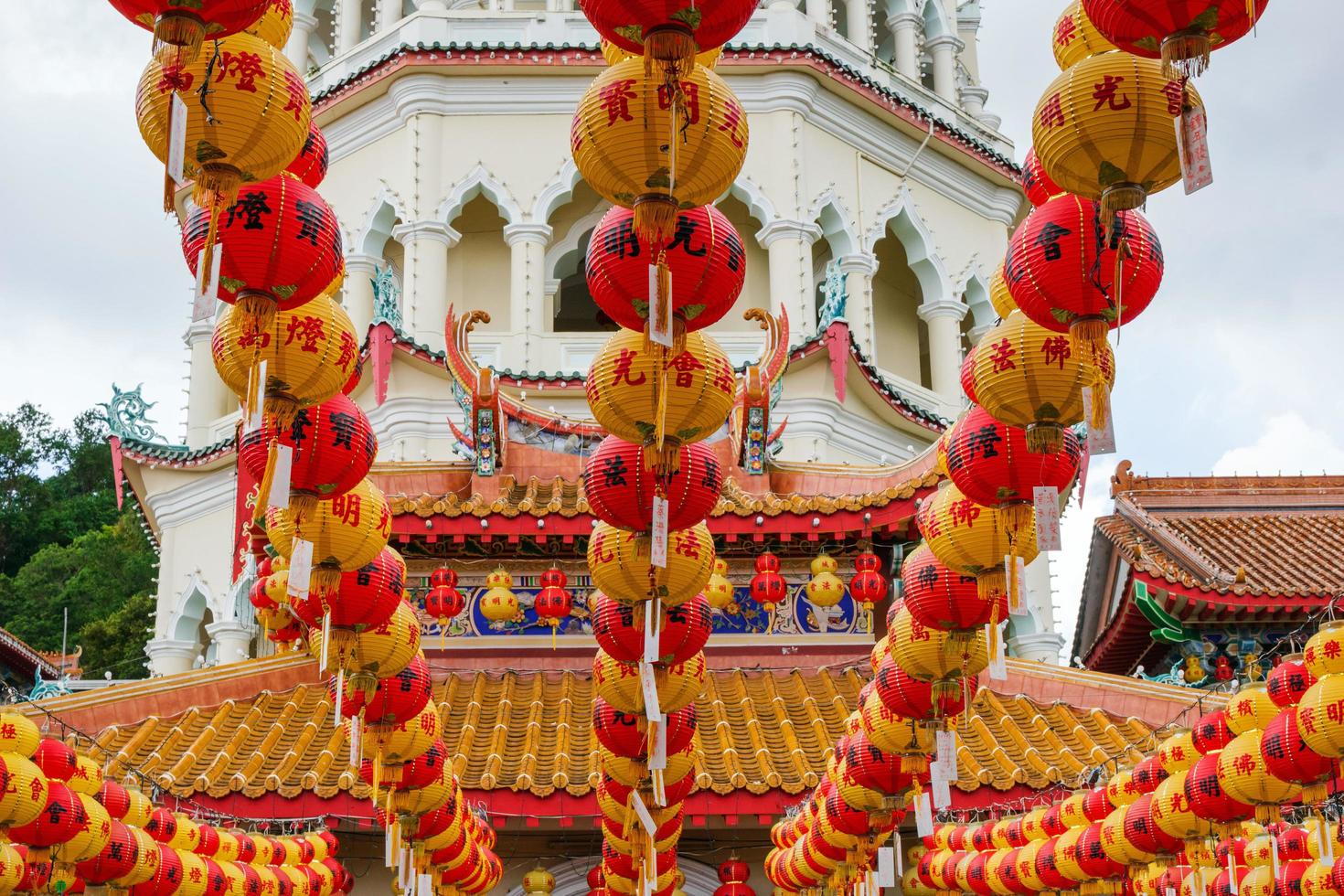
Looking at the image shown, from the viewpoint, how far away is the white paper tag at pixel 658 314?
5250 millimetres

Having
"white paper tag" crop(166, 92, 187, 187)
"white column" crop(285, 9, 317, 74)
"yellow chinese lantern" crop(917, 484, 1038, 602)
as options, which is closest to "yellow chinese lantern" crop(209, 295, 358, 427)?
"white paper tag" crop(166, 92, 187, 187)

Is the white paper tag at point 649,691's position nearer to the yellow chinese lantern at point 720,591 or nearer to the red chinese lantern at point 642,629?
the red chinese lantern at point 642,629

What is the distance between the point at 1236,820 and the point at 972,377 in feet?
11.0

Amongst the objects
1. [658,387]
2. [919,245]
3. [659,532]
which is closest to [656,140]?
[658,387]

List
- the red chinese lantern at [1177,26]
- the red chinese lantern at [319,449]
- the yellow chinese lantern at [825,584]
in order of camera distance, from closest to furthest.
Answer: the red chinese lantern at [1177,26]
the red chinese lantern at [319,449]
the yellow chinese lantern at [825,584]

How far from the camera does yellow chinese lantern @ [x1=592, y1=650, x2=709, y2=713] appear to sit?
24.1 feet

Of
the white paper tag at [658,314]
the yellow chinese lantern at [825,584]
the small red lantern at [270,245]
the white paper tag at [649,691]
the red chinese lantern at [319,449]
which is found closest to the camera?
the small red lantern at [270,245]

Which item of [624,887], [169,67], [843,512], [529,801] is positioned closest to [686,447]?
[169,67]

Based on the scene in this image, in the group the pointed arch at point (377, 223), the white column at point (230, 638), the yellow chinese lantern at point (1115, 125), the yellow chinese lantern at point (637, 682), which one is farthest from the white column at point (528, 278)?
the yellow chinese lantern at point (1115, 125)

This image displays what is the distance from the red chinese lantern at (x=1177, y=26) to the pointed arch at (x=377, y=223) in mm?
14925

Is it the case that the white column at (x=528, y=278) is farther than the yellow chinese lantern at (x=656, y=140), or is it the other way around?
the white column at (x=528, y=278)

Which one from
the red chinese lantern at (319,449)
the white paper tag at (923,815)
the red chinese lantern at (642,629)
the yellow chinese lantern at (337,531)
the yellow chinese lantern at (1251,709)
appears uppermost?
the red chinese lantern at (319,449)

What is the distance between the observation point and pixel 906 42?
2112cm

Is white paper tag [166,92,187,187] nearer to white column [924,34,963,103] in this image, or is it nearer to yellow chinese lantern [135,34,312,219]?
yellow chinese lantern [135,34,312,219]
